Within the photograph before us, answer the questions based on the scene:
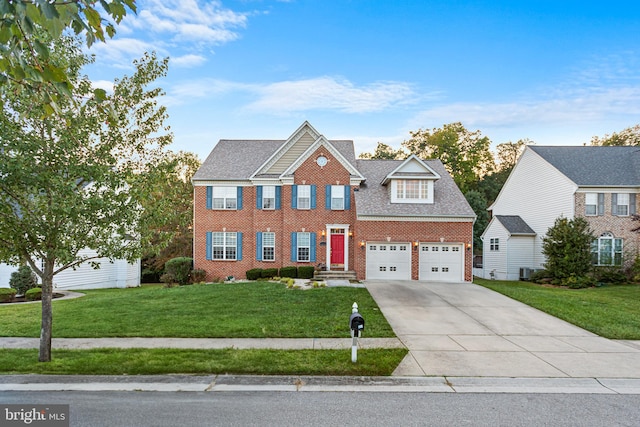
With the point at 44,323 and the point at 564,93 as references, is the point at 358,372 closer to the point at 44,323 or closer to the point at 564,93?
the point at 44,323

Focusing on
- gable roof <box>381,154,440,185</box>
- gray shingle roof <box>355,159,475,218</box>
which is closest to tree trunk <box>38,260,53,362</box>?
gray shingle roof <box>355,159,475,218</box>

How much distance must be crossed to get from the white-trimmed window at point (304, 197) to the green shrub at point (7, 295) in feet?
48.2

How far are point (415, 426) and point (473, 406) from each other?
120 cm

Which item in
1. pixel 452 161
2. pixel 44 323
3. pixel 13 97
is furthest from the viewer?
pixel 452 161

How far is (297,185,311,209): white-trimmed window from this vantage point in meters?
20.8

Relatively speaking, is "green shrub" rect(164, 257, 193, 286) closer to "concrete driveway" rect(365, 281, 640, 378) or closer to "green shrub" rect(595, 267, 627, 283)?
"concrete driveway" rect(365, 281, 640, 378)

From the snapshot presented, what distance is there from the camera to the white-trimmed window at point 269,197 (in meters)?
21.2

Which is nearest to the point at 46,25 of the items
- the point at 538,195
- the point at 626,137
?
the point at 538,195

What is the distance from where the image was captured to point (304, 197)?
68.2ft

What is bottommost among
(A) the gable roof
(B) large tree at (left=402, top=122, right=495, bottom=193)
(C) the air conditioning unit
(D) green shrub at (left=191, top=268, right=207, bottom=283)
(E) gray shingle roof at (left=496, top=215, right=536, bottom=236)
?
(C) the air conditioning unit

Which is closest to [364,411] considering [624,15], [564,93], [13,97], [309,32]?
[13,97]

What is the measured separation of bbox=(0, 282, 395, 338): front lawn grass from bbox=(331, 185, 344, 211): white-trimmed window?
6.76 m

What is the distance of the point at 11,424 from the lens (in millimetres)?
4637

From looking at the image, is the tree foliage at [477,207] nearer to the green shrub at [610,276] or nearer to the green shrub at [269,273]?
the green shrub at [610,276]
